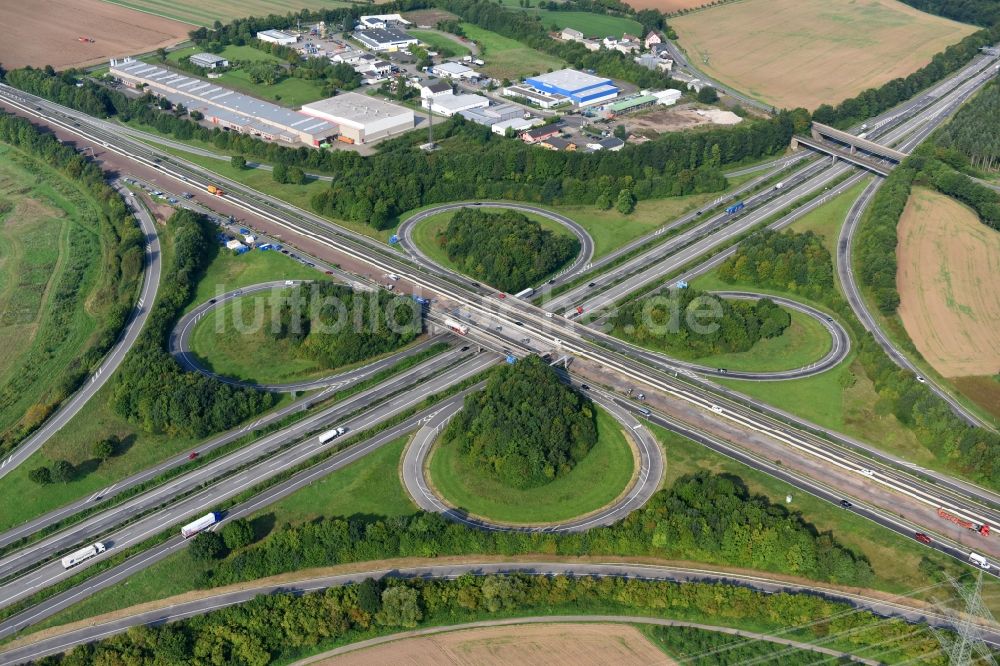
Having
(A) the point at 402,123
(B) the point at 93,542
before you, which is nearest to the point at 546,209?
(A) the point at 402,123

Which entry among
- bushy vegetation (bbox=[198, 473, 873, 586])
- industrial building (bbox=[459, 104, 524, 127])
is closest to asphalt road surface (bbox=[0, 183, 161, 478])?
bushy vegetation (bbox=[198, 473, 873, 586])

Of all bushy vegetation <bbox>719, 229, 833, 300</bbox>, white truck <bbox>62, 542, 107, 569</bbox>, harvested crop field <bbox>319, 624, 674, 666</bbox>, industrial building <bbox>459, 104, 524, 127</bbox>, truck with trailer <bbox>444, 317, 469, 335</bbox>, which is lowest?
white truck <bbox>62, 542, 107, 569</bbox>

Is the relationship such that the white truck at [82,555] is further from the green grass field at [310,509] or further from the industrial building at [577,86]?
the industrial building at [577,86]

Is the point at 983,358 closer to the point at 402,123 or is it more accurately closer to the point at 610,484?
the point at 610,484

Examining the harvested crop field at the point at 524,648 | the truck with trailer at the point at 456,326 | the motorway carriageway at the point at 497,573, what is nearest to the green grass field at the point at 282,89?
the truck with trailer at the point at 456,326

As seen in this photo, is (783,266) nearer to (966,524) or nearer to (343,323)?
(966,524)

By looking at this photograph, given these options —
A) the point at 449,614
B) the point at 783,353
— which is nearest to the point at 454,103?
the point at 783,353

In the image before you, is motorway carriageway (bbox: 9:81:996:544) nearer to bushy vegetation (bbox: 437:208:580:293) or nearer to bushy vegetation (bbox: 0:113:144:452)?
bushy vegetation (bbox: 437:208:580:293)
